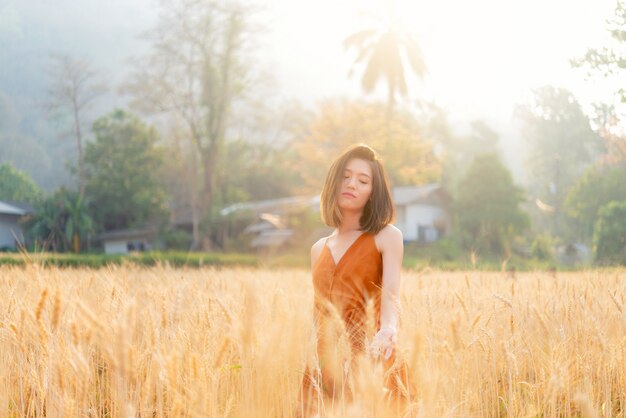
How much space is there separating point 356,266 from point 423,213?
111ft

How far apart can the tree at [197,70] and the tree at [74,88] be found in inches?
240

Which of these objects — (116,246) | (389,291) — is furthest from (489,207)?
(389,291)

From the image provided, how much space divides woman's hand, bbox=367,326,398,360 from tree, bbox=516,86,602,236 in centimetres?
5045

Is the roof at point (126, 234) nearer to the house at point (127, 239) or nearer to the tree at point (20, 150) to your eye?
the house at point (127, 239)

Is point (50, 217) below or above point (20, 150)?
below

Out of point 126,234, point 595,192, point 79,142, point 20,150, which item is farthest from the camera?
point 20,150

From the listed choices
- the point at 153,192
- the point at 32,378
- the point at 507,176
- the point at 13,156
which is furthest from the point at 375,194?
the point at 13,156

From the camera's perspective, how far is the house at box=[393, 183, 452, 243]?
3484cm

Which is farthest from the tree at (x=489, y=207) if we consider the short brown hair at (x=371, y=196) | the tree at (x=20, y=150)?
the tree at (x=20, y=150)

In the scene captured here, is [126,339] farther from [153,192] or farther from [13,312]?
[153,192]

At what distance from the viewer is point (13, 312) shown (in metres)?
3.02

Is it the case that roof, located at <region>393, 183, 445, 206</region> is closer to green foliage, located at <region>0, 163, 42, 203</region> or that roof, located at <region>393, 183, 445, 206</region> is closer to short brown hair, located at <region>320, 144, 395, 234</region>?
short brown hair, located at <region>320, 144, 395, 234</region>

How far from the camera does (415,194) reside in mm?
35469

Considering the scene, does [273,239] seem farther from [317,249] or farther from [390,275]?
[390,275]
